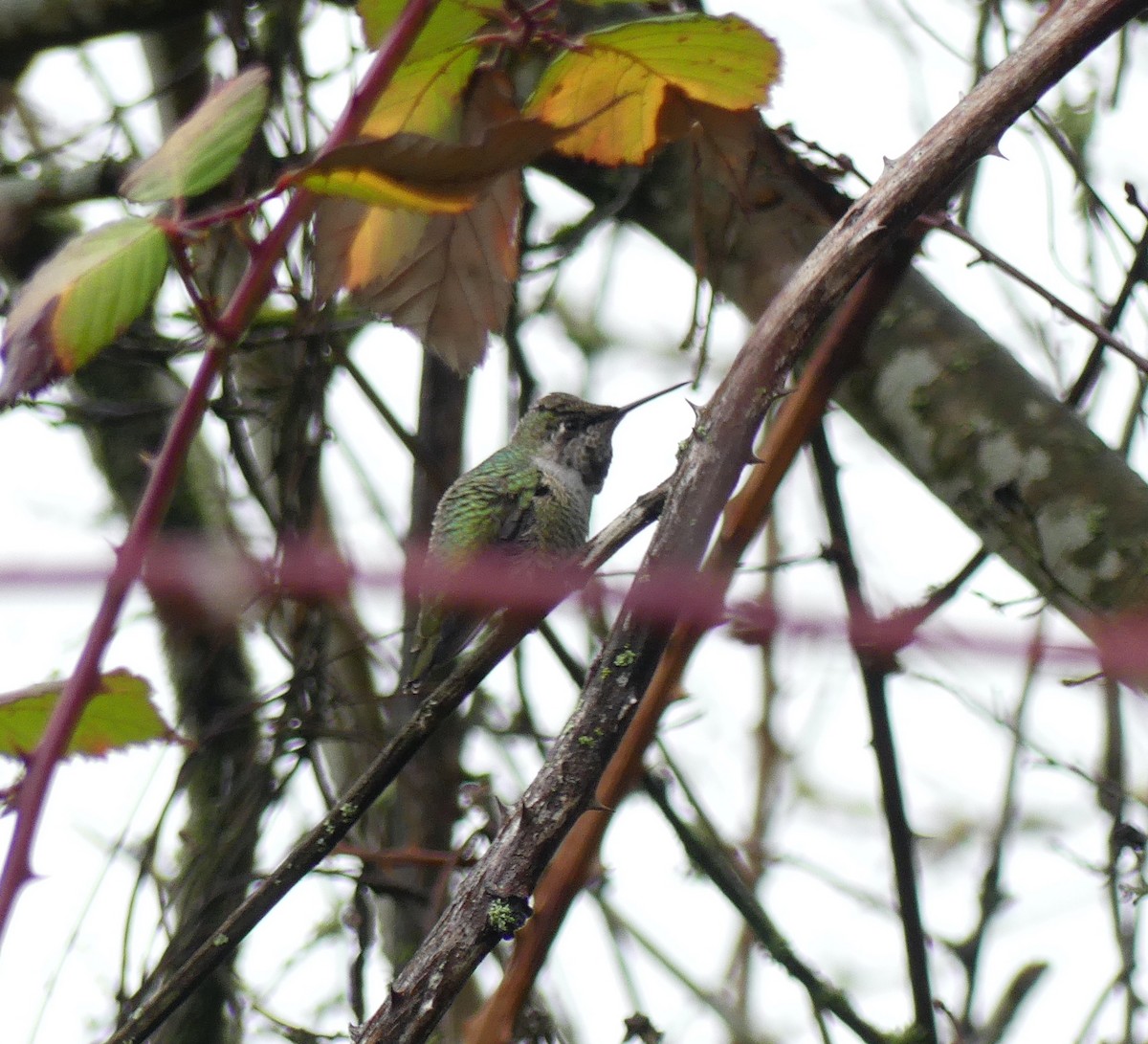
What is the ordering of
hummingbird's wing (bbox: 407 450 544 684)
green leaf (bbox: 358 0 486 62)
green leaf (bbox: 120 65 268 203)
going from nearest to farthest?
green leaf (bbox: 120 65 268 203), green leaf (bbox: 358 0 486 62), hummingbird's wing (bbox: 407 450 544 684)

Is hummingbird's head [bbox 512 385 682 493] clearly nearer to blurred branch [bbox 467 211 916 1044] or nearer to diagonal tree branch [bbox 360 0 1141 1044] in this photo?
blurred branch [bbox 467 211 916 1044]

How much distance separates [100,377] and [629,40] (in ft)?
9.84

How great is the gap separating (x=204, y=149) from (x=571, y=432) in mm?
2679

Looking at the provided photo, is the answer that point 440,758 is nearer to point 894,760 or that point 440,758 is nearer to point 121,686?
point 894,760

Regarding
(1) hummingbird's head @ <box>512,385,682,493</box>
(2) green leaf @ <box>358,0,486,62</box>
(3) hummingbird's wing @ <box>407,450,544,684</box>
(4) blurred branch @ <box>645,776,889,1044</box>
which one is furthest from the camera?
(1) hummingbird's head @ <box>512,385,682,493</box>

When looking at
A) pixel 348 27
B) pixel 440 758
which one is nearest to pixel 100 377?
pixel 348 27

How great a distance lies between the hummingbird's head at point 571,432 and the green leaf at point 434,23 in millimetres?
2350

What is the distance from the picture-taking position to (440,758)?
3359 mm

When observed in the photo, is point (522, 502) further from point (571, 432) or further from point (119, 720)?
point (119, 720)

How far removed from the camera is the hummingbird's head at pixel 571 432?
3635mm

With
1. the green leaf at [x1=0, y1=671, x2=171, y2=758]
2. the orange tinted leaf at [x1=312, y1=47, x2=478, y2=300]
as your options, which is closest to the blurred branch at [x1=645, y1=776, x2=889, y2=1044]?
the green leaf at [x1=0, y1=671, x2=171, y2=758]

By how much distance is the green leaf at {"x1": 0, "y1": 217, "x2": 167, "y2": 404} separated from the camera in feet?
3.01

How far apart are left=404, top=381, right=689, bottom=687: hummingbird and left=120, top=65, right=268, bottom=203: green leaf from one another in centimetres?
165

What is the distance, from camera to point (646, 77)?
53.4 inches
